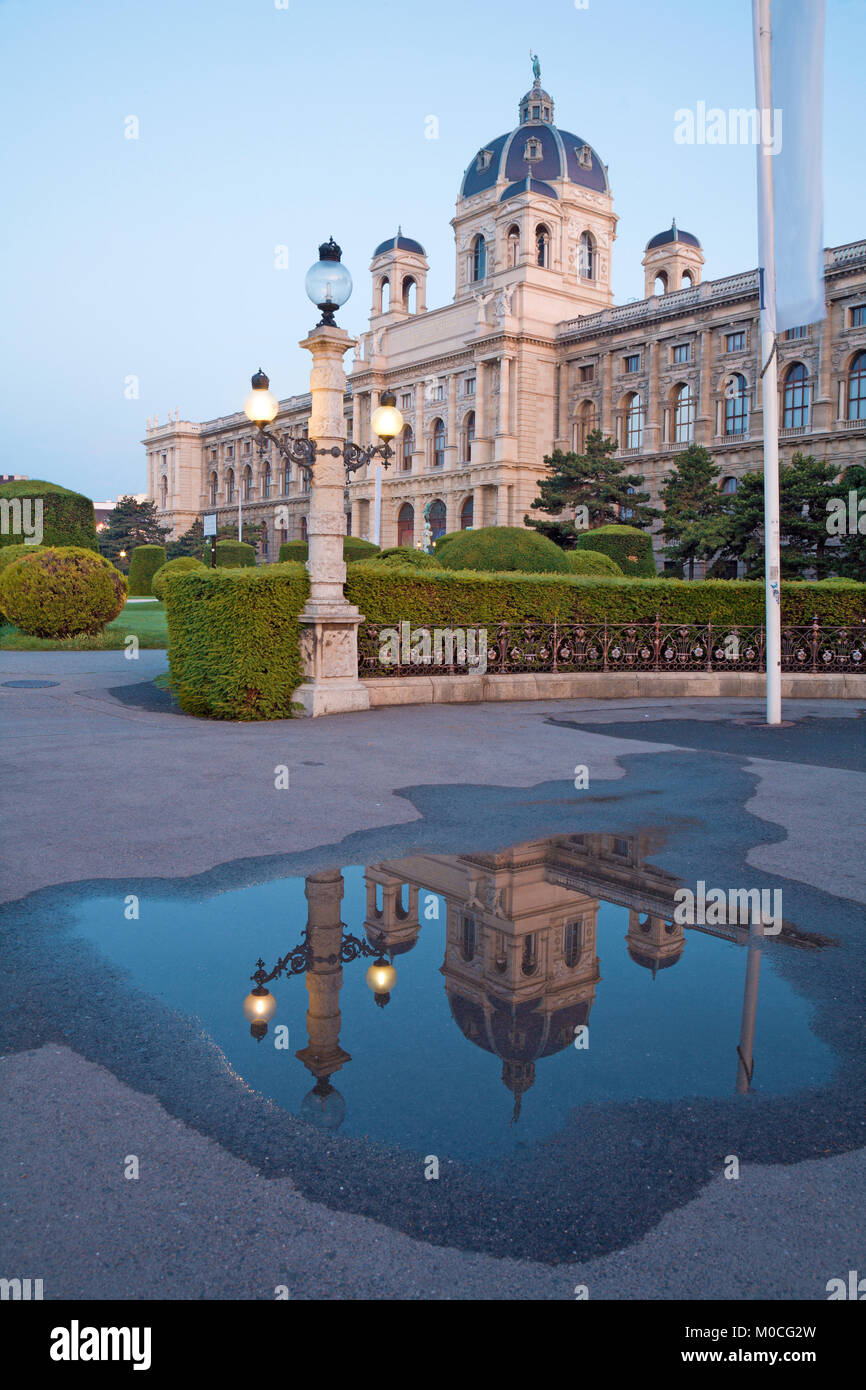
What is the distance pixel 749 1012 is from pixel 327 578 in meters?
9.10

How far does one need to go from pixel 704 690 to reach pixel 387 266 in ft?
229

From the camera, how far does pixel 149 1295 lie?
2.13 meters

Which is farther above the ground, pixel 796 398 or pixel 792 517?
pixel 796 398

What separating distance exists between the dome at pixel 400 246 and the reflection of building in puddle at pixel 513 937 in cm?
7900

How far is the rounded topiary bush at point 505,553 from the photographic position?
68.8ft

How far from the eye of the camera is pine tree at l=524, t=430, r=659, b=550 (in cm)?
4675

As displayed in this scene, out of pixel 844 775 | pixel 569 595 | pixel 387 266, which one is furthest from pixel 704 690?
pixel 387 266

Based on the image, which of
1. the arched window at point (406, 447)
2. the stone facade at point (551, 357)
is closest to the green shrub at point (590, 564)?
the stone facade at point (551, 357)

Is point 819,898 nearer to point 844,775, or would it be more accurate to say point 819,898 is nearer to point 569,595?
point 844,775

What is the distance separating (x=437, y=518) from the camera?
2736 inches

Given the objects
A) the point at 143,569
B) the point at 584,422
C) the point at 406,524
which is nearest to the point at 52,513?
the point at 143,569

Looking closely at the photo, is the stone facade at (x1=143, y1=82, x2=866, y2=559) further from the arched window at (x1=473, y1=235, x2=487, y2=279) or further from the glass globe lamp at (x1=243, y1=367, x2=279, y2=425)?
the glass globe lamp at (x1=243, y1=367, x2=279, y2=425)

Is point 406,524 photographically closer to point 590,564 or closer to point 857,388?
point 857,388

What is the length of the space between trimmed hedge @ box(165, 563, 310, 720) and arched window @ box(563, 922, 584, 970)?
24.5 feet
